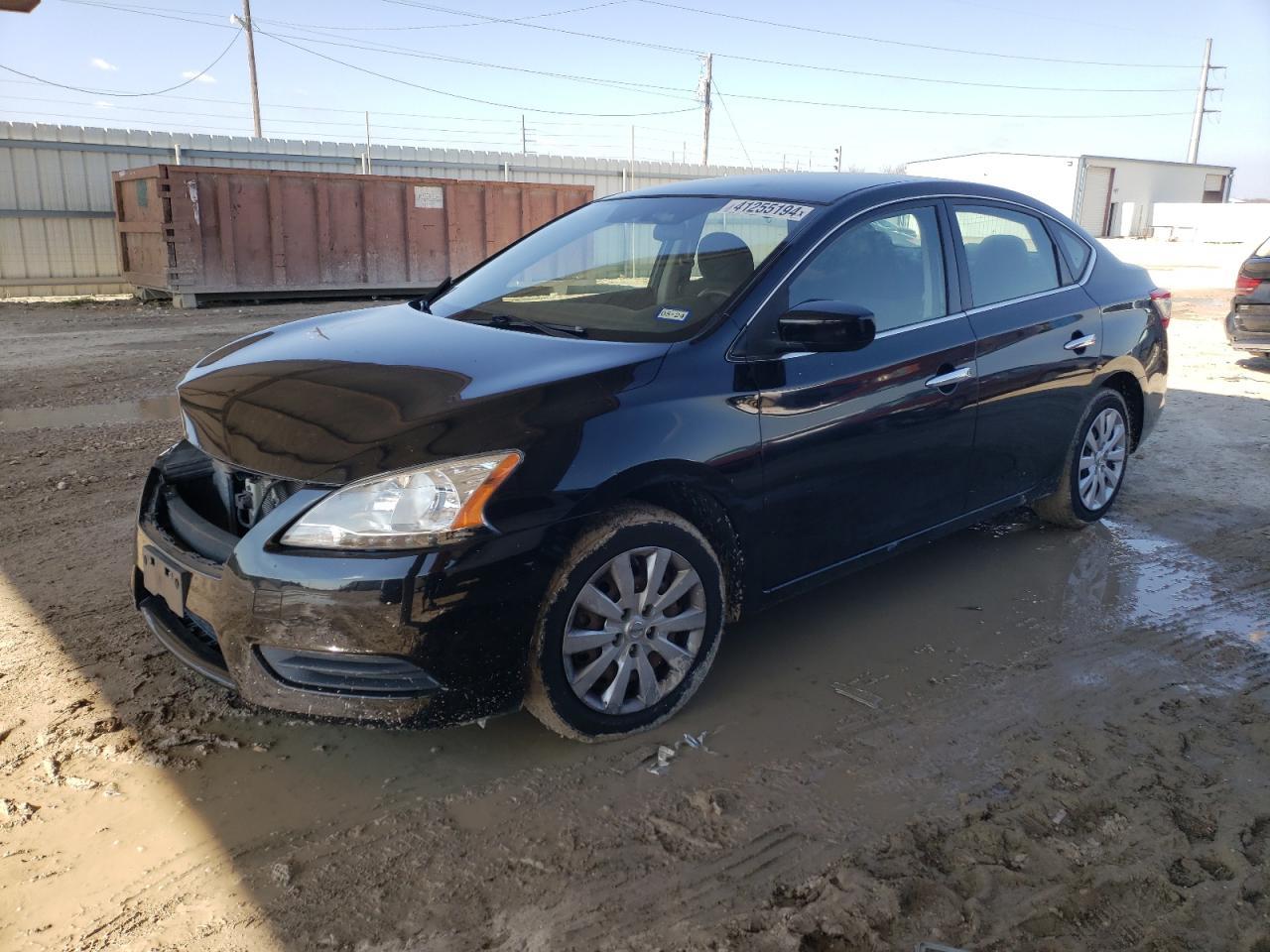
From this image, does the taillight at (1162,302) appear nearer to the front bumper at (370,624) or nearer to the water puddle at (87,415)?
the front bumper at (370,624)

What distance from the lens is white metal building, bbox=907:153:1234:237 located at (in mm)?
45453

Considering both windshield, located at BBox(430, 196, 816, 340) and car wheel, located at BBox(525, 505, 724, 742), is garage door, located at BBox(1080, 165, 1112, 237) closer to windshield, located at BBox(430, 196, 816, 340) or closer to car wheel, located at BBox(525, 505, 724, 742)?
windshield, located at BBox(430, 196, 816, 340)

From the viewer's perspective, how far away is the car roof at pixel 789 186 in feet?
12.4

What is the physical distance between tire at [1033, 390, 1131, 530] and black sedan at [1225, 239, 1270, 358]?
5614mm

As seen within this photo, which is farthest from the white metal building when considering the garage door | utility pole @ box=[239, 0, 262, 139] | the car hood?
the car hood

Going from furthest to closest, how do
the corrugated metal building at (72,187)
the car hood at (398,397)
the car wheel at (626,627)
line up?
the corrugated metal building at (72,187)
the car wheel at (626,627)
the car hood at (398,397)

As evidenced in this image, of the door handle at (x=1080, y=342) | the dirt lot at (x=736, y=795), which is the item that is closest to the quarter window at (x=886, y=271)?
the door handle at (x=1080, y=342)

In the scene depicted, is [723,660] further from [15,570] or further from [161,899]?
[15,570]

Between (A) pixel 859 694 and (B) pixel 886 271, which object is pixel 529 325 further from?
(A) pixel 859 694

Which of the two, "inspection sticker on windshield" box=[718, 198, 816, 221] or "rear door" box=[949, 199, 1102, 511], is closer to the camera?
"inspection sticker on windshield" box=[718, 198, 816, 221]

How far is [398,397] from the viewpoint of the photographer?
287cm

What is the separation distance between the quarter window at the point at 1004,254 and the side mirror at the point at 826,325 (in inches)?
43.3

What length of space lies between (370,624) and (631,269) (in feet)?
6.01

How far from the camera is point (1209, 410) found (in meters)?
8.12
